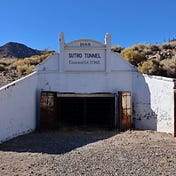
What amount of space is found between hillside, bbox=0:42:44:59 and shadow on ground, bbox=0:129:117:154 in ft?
141

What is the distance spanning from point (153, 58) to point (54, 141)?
22.9 m

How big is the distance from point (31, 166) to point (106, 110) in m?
11.8

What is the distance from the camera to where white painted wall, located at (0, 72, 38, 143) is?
15.8 metres

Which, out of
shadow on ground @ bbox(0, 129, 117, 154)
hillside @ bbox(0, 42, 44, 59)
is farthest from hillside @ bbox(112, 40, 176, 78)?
hillside @ bbox(0, 42, 44, 59)

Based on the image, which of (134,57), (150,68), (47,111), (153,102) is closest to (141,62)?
(134,57)

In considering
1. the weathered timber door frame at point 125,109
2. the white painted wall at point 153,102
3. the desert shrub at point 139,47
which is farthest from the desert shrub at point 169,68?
the desert shrub at point 139,47

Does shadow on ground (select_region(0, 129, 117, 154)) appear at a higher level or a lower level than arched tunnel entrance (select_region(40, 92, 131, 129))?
lower

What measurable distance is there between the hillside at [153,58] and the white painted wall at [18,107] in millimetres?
12909

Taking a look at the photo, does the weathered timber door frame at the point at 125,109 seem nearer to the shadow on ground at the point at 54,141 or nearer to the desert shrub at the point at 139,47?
the shadow on ground at the point at 54,141

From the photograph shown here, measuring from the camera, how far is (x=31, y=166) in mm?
11117

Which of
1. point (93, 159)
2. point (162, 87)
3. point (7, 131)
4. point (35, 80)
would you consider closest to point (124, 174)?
point (93, 159)

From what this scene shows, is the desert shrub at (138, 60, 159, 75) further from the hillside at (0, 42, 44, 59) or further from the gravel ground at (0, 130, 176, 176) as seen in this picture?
the hillside at (0, 42, 44, 59)

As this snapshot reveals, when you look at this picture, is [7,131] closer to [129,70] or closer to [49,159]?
[49,159]

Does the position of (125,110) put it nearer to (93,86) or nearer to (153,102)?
(153,102)
